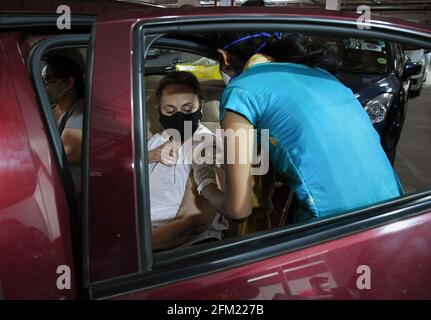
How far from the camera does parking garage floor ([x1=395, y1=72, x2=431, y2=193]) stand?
4051mm

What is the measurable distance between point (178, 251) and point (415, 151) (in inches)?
188

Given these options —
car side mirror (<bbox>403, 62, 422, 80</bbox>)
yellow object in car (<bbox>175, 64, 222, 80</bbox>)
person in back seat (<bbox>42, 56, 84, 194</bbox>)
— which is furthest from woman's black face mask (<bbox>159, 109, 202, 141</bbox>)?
car side mirror (<bbox>403, 62, 422, 80</bbox>)

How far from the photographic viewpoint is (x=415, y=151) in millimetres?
5039

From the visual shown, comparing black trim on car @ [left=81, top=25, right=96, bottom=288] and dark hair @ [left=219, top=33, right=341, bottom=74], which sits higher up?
dark hair @ [left=219, top=33, right=341, bottom=74]

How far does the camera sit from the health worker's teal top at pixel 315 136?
1189 mm

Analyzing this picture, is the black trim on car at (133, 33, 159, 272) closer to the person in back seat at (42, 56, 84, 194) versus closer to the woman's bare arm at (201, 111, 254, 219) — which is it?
the woman's bare arm at (201, 111, 254, 219)

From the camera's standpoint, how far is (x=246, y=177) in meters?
1.21

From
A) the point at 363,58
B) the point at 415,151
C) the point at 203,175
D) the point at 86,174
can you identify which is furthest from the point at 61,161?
the point at 415,151

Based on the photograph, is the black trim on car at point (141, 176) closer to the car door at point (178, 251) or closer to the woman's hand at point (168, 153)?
the car door at point (178, 251)

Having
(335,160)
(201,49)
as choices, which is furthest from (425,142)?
(335,160)

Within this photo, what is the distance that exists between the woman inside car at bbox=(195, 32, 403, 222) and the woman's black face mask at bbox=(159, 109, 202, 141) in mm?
521

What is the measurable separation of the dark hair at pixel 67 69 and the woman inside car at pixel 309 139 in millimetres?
916

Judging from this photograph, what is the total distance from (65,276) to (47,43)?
680 millimetres

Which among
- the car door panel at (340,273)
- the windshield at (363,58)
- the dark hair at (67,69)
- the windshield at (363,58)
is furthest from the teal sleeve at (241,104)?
the windshield at (363,58)
